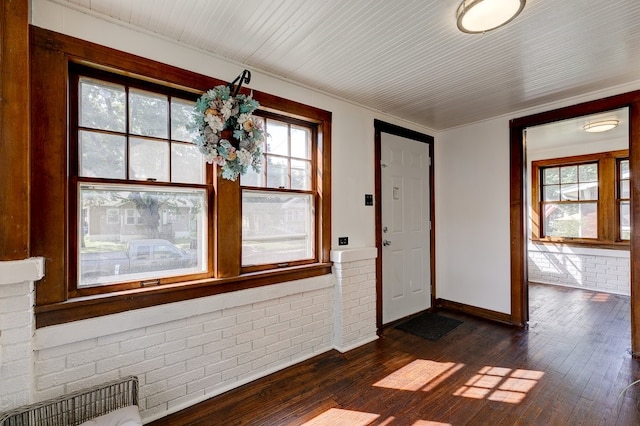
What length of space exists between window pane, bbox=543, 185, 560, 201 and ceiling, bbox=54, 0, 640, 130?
318 centimetres

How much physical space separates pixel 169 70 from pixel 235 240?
1268 mm

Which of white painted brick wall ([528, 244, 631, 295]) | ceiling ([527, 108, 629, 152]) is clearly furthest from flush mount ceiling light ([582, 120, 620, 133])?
white painted brick wall ([528, 244, 631, 295])

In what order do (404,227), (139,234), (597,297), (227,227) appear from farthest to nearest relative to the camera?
(597,297) → (404,227) → (227,227) → (139,234)

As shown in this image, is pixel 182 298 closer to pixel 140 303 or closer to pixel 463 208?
pixel 140 303

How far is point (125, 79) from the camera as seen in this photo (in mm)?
1900

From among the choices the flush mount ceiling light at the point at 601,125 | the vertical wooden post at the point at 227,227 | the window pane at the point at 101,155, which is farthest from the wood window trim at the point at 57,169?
the flush mount ceiling light at the point at 601,125

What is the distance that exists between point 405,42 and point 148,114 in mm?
1820

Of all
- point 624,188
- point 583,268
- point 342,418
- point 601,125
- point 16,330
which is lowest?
point 342,418

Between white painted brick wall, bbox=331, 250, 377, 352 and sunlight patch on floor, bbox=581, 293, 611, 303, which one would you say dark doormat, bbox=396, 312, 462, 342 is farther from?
sunlight patch on floor, bbox=581, 293, 611, 303

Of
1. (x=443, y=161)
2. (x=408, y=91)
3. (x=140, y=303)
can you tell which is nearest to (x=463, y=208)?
(x=443, y=161)

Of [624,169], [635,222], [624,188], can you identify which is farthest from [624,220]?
[635,222]

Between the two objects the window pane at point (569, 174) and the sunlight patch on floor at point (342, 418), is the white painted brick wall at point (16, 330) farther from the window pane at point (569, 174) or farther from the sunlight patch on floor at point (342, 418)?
the window pane at point (569, 174)

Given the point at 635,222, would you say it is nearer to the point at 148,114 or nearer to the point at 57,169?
the point at 148,114

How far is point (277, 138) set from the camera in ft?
8.61
